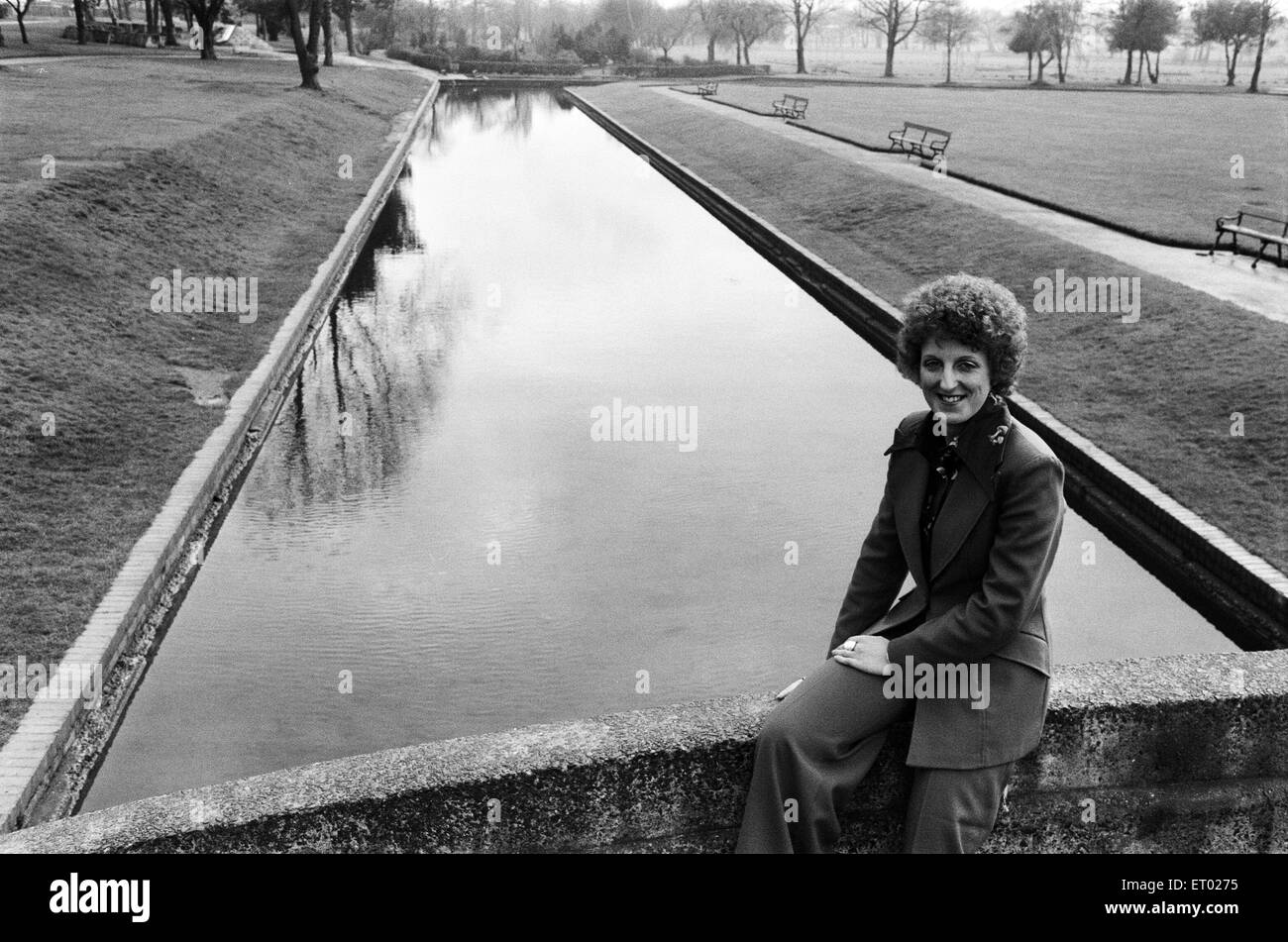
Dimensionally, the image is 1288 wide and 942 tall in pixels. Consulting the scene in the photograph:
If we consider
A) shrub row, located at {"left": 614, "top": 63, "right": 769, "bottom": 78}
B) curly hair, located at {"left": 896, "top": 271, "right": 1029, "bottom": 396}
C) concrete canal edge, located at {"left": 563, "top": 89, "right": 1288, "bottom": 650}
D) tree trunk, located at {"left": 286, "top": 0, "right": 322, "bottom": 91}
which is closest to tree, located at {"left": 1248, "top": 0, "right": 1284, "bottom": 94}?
shrub row, located at {"left": 614, "top": 63, "right": 769, "bottom": 78}

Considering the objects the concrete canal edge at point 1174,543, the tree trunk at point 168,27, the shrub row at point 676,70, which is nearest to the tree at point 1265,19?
the shrub row at point 676,70

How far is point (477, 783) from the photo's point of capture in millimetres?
3348

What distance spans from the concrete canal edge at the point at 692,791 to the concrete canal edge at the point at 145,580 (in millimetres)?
2813

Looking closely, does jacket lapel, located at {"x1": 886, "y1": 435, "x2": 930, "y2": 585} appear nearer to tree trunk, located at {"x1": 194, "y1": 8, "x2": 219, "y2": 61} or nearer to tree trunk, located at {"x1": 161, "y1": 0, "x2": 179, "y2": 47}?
tree trunk, located at {"x1": 194, "y1": 8, "x2": 219, "y2": 61}

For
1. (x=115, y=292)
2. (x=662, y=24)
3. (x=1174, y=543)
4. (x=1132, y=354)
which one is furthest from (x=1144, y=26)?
(x=1174, y=543)

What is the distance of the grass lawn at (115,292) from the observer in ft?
28.3

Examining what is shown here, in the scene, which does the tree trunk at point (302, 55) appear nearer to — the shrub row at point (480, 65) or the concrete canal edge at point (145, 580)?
the concrete canal edge at point (145, 580)

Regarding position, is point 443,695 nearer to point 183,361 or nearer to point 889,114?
point 183,361

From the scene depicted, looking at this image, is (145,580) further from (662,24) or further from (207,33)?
(662,24)

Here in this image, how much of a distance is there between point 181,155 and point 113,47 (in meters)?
43.9

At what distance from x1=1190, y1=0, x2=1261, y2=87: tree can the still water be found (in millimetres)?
72512

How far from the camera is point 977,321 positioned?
11.6ft

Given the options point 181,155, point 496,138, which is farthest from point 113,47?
point 181,155

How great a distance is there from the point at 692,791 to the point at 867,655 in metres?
0.59
